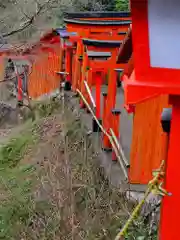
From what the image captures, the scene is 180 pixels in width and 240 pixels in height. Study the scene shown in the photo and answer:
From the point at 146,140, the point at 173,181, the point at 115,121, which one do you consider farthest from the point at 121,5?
the point at 173,181

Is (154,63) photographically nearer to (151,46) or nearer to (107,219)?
(151,46)

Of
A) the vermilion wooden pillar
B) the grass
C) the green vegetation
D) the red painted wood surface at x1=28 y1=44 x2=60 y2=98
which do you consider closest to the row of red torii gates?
the vermilion wooden pillar

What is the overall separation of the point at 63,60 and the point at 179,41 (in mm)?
10753

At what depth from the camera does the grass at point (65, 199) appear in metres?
5.13

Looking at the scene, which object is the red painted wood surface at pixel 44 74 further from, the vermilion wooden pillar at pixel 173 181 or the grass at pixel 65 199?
the vermilion wooden pillar at pixel 173 181

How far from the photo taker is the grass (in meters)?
→ 5.13

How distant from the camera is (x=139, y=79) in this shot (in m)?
3.07

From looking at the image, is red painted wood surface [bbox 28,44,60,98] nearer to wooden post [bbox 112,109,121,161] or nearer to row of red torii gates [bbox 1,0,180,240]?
row of red torii gates [bbox 1,0,180,240]

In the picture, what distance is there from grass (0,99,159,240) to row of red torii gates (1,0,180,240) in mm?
490

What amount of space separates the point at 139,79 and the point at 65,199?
258 cm

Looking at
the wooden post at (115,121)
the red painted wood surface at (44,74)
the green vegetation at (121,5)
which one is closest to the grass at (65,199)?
the wooden post at (115,121)

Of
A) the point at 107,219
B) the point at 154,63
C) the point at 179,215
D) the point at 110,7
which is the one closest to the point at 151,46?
the point at 154,63

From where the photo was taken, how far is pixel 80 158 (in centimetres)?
718

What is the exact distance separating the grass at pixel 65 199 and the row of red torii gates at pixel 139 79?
490 millimetres
